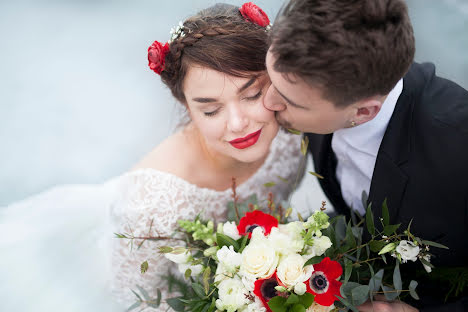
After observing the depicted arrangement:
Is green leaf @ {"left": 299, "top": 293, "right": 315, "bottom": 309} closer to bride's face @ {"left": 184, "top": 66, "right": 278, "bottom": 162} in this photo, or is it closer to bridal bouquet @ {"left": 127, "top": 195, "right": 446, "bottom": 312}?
bridal bouquet @ {"left": 127, "top": 195, "right": 446, "bottom": 312}

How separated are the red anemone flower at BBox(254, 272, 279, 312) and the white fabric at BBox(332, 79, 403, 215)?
0.42 m

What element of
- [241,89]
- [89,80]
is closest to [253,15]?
[241,89]

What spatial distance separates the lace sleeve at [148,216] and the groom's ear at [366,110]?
772 mm

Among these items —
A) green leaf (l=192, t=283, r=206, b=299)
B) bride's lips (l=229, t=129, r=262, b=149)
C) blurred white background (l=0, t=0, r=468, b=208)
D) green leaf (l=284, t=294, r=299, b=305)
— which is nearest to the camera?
green leaf (l=284, t=294, r=299, b=305)

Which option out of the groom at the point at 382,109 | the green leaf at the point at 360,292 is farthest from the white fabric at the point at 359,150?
the green leaf at the point at 360,292

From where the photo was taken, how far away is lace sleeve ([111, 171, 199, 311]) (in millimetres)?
1682

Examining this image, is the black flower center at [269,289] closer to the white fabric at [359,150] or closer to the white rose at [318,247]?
the white rose at [318,247]

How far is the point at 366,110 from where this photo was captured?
1.35m

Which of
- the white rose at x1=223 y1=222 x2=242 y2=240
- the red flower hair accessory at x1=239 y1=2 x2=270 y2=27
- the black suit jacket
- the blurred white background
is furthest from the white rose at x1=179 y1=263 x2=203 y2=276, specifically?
the blurred white background

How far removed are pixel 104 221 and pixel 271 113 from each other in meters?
1.25

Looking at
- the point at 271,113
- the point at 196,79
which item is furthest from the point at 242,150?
the point at 196,79

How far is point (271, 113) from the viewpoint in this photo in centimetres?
155

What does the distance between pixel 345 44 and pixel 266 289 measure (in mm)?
681

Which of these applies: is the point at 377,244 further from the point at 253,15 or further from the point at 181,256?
the point at 253,15
